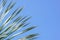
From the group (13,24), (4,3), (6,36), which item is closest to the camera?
(6,36)

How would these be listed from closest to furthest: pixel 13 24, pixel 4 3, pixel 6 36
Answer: pixel 6 36 < pixel 13 24 < pixel 4 3

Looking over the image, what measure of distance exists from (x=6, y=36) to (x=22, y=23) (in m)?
0.75

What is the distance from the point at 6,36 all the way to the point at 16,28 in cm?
48

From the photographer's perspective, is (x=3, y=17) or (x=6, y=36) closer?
(x=6, y=36)

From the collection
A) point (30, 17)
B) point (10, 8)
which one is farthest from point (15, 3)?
point (30, 17)

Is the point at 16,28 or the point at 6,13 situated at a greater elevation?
the point at 6,13

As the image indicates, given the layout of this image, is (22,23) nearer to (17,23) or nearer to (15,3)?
(17,23)

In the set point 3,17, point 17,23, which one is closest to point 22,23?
point 17,23

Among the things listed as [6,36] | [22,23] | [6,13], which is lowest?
[6,36]

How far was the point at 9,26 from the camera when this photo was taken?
24.9 feet

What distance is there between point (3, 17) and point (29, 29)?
3.06 feet

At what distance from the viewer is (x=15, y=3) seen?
8180 millimetres

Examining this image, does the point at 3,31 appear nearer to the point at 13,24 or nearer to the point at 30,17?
the point at 13,24

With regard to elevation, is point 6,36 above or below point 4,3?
below
